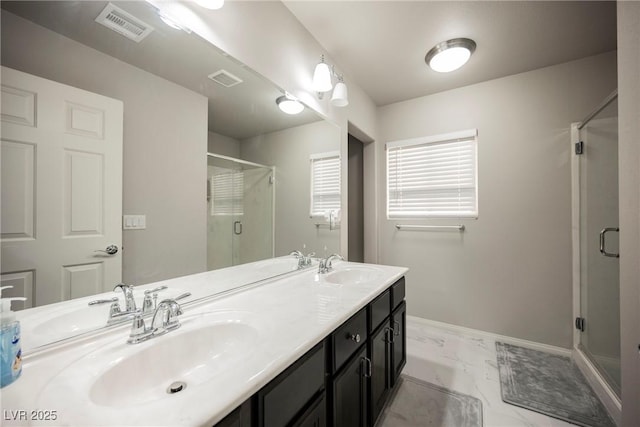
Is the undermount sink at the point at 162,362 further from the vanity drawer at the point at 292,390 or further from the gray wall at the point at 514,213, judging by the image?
the gray wall at the point at 514,213

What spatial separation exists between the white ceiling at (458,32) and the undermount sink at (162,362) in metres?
1.81

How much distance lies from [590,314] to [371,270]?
1.75 m

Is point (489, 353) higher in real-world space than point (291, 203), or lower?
lower

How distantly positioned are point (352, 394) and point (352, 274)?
854 mm

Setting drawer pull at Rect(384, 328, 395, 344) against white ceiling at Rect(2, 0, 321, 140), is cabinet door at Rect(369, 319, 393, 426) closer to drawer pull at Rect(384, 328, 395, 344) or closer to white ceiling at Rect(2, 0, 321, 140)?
drawer pull at Rect(384, 328, 395, 344)

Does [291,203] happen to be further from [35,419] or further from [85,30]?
[35,419]

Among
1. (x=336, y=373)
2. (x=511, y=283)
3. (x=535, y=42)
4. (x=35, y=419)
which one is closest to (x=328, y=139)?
(x=336, y=373)

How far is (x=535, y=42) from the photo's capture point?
1877 millimetres

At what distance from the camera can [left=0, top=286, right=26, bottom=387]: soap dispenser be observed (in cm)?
56

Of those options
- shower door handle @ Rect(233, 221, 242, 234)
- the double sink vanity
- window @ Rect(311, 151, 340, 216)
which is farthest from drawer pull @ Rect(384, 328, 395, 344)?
shower door handle @ Rect(233, 221, 242, 234)

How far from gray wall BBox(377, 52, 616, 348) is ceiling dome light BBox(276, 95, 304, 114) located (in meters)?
1.60

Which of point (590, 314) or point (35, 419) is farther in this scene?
point (590, 314)

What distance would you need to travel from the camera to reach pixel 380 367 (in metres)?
1.41

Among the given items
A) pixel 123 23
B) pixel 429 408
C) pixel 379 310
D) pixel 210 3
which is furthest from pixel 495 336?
pixel 123 23
